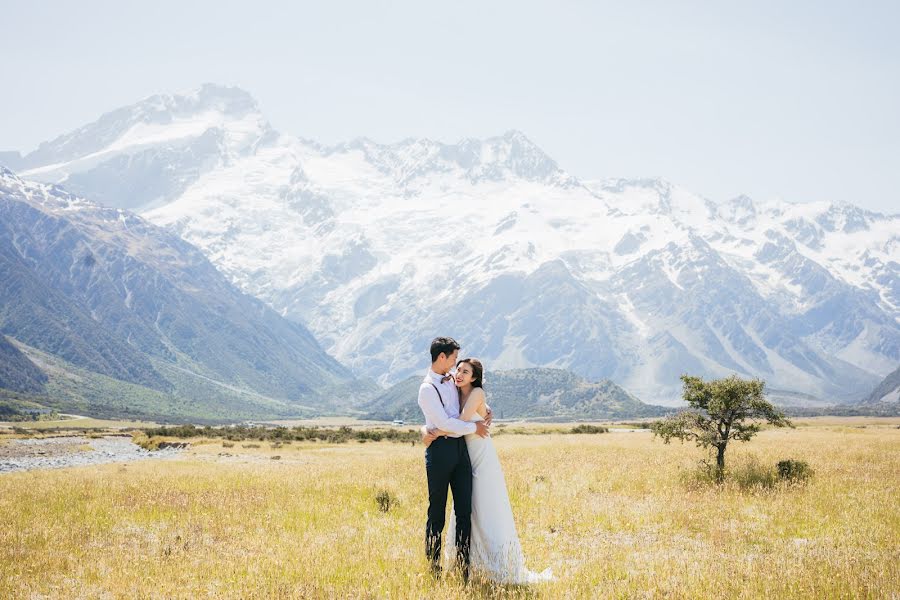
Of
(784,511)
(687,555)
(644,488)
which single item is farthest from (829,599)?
(644,488)

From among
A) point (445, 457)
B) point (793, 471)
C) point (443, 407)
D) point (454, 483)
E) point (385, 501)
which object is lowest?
point (385, 501)

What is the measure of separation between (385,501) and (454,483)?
9376mm

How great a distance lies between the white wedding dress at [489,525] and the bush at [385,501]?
863 centimetres

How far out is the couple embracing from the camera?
12383mm

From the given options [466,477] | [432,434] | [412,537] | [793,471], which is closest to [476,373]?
[432,434]

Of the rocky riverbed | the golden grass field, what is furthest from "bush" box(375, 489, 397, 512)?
the rocky riverbed

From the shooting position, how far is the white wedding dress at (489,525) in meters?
12.3

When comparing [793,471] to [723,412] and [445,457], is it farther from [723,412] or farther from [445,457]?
[445,457]

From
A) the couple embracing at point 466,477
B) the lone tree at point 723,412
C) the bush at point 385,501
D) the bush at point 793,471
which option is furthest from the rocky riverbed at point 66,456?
the couple embracing at point 466,477

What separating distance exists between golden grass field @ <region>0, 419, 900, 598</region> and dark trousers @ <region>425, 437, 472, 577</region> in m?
0.70

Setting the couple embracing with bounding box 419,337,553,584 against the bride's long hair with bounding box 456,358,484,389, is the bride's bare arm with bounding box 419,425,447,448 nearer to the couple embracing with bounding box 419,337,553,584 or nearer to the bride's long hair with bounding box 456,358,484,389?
the couple embracing with bounding box 419,337,553,584

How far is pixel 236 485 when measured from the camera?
26297 mm

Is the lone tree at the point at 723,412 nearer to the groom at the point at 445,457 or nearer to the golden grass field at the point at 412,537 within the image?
the golden grass field at the point at 412,537

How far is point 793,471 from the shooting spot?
25.1 metres
